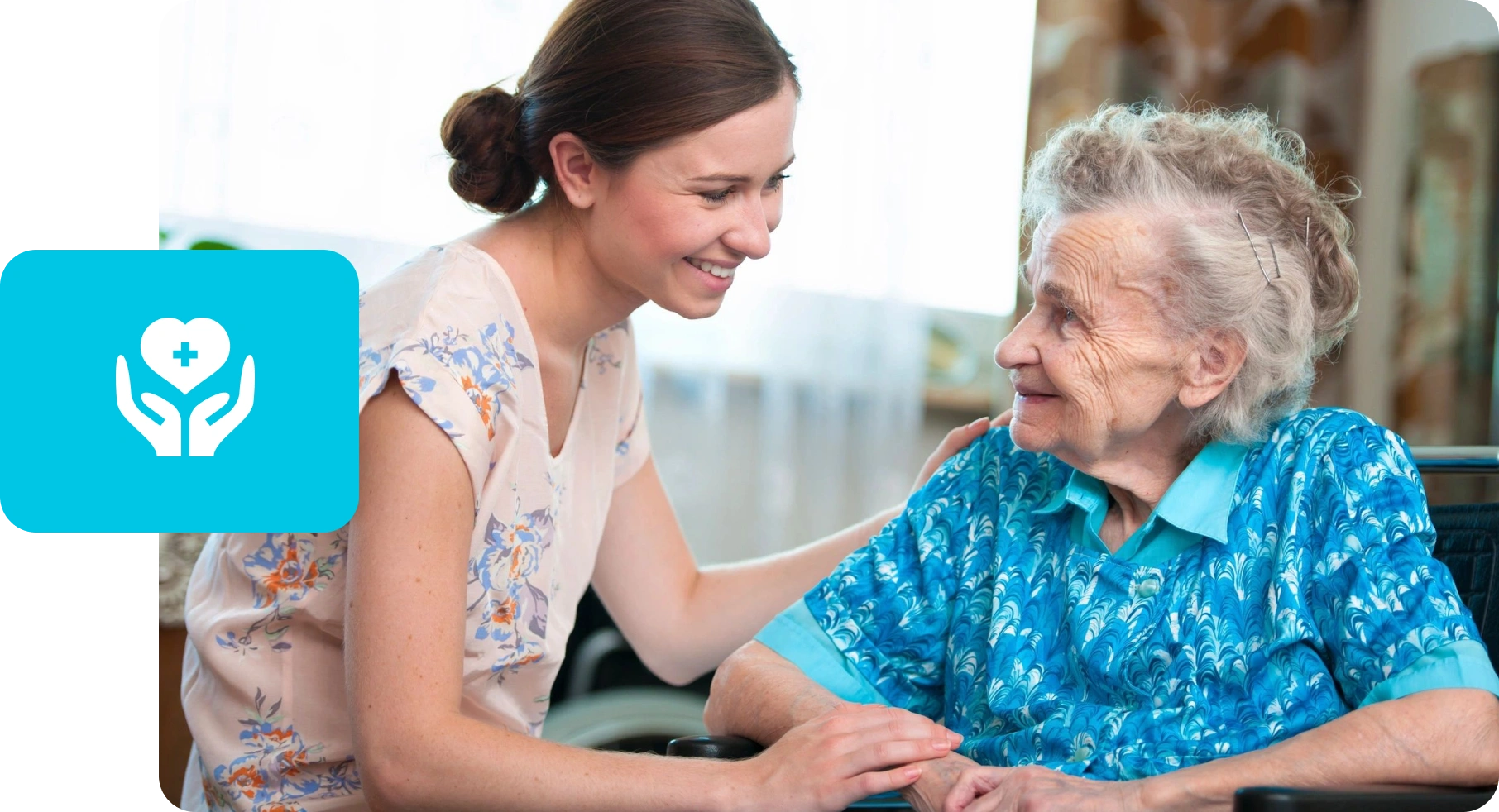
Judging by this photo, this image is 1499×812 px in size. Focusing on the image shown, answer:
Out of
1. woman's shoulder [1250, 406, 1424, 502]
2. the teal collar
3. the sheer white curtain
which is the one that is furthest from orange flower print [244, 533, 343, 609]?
the sheer white curtain

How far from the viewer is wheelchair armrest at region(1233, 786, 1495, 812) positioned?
39.8 inches

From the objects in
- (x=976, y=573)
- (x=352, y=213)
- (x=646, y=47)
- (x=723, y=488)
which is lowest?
(x=723, y=488)

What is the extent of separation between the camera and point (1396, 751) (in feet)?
3.64

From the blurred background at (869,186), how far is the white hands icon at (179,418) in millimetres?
1288

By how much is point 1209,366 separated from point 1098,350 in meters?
0.12

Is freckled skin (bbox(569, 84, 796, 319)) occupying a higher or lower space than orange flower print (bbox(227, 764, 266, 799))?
higher

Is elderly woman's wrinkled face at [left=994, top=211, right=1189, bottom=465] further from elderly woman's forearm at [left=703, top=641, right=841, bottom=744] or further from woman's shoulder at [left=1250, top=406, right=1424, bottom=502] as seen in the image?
elderly woman's forearm at [left=703, top=641, right=841, bottom=744]

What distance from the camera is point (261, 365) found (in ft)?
4.40

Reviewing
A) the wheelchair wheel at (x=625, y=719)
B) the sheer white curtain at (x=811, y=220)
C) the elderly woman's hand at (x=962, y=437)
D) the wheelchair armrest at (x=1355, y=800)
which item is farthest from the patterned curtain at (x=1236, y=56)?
the wheelchair armrest at (x=1355, y=800)

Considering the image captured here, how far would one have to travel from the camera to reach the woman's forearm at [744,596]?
1737mm

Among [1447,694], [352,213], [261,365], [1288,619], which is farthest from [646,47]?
[352,213]

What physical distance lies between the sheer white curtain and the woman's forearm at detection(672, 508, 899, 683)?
1225 millimetres

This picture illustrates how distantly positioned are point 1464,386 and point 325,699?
3.01 metres

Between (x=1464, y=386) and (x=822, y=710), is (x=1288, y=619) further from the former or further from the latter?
(x=1464, y=386)
